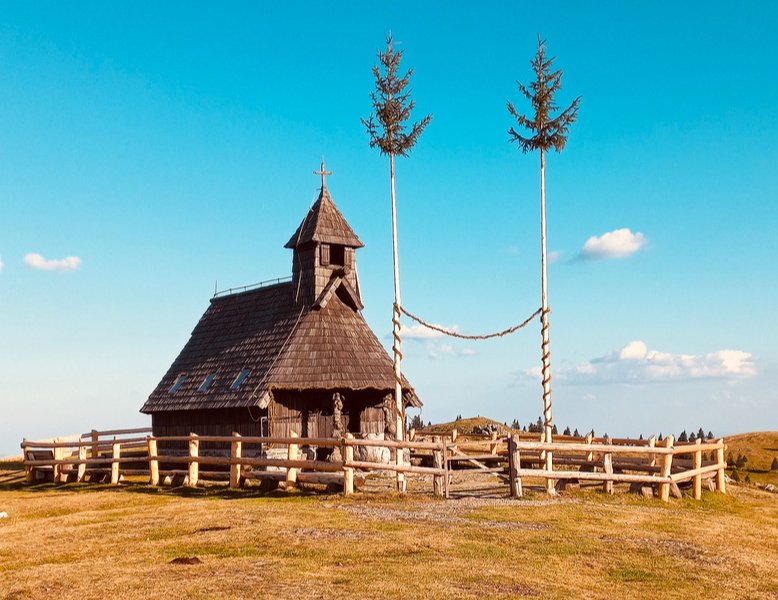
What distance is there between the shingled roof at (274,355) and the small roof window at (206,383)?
0.40ft

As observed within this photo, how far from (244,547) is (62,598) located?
384 cm

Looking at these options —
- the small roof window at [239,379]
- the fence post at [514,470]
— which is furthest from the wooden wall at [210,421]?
the fence post at [514,470]

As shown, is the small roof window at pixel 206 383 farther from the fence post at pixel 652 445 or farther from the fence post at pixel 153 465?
the fence post at pixel 652 445

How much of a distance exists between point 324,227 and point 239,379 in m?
7.44

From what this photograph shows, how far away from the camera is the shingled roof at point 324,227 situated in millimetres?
35844

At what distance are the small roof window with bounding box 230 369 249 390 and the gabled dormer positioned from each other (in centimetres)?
393

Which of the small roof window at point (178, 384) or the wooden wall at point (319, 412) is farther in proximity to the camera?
the small roof window at point (178, 384)

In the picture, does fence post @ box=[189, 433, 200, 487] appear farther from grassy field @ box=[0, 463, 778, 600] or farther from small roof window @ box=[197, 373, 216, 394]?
small roof window @ box=[197, 373, 216, 394]

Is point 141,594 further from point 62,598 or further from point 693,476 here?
point 693,476

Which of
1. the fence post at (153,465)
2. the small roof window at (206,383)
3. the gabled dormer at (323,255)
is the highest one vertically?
the gabled dormer at (323,255)

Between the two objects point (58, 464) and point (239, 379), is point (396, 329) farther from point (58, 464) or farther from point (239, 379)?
point (58, 464)

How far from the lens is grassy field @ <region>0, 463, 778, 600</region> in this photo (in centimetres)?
1259

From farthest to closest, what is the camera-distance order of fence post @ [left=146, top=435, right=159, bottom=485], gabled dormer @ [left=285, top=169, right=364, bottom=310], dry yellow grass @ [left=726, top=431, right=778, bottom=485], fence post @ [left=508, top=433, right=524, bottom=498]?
dry yellow grass @ [left=726, top=431, right=778, bottom=485] < gabled dormer @ [left=285, top=169, right=364, bottom=310] < fence post @ [left=146, top=435, right=159, bottom=485] < fence post @ [left=508, top=433, right=524, bottom=498]

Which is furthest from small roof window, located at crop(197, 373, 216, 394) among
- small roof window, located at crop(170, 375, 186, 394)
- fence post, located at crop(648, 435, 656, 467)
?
fence post, located at crop(648, 435, 656, 467)
